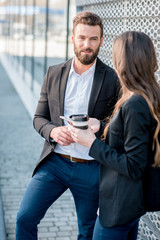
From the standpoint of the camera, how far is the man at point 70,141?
2801mm

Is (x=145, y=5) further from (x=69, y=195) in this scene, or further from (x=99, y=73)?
(x=69, y=195)

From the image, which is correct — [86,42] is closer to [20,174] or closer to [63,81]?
[63,81]

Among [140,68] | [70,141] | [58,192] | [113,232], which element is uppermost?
[140,68]

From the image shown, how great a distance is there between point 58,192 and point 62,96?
0.69m

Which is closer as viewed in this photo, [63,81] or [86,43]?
[86,43]

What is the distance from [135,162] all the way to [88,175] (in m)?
0.82

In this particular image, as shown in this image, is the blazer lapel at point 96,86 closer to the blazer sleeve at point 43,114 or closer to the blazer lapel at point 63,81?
the blazer lapel at point 63,81

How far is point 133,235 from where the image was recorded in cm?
246

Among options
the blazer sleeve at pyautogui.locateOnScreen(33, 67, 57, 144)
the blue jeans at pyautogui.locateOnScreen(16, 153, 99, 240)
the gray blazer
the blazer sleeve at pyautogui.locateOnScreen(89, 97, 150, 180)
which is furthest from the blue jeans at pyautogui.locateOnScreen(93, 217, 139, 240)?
the blazer sleeve at pyautogui.locateOnScreen(33, 67, 57, 144)

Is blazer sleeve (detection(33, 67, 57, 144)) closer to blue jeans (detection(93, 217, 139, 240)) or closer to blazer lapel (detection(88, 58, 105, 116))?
blazer lapel (detection(88, 58, 105, 116))

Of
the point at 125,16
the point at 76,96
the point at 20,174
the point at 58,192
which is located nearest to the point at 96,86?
the point at 76,96

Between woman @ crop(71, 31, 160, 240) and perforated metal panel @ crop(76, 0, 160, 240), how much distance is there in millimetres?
1154

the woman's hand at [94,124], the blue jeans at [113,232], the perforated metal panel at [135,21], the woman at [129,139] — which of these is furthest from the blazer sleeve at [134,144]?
the perforated metal panel at [135,21]

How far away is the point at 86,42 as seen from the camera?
2861mm
